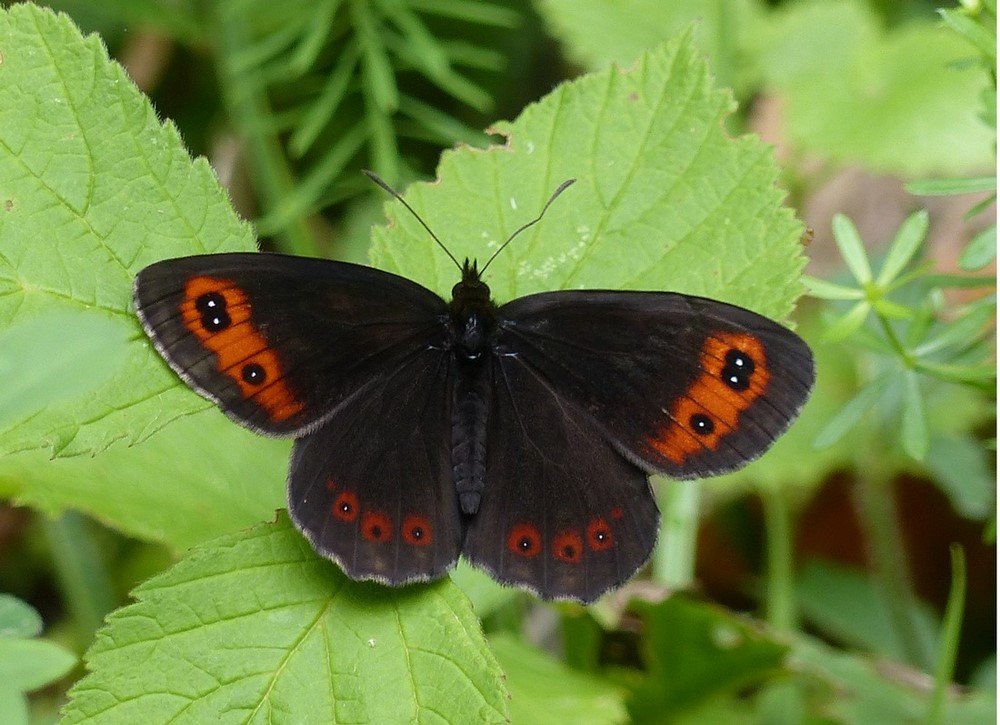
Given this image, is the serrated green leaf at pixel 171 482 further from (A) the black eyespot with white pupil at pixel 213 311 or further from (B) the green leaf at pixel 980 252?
(B) the green leaf at pixel 980 252

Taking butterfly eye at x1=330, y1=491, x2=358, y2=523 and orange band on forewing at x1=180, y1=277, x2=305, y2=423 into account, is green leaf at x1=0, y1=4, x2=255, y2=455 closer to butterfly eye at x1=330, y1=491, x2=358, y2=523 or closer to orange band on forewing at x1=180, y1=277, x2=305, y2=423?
orange band on forewing at x1=180, y1=277, x2=305, y2=423

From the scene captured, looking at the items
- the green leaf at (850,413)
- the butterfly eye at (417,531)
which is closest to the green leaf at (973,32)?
the green leaf at (850,413)

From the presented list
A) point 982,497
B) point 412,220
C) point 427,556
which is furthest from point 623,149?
point 982,497

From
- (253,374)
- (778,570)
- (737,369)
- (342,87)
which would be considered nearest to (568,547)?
(737,369)

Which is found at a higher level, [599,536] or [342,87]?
[342,87]

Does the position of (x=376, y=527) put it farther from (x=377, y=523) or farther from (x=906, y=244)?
(x=906, y=244)

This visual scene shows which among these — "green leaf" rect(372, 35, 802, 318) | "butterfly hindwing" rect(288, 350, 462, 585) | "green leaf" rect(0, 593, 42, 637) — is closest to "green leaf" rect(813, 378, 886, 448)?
"green leaf" rect(372, 35, 802, 318)
